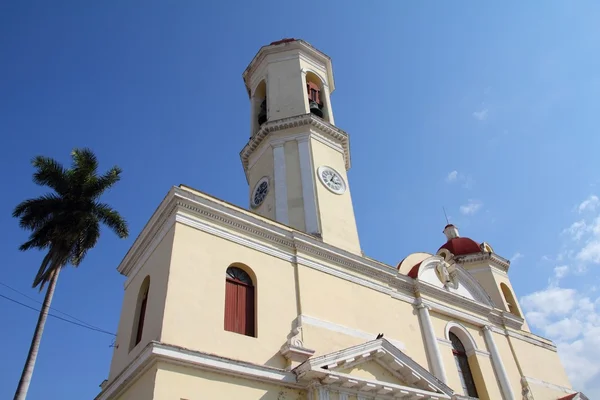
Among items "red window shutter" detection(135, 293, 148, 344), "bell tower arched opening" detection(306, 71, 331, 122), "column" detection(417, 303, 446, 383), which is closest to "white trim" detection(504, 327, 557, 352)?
"column" detection(417, 303, 446, 383)

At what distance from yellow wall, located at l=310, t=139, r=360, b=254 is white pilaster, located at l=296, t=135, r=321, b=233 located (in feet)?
0.55

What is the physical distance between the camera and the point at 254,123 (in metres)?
19.9

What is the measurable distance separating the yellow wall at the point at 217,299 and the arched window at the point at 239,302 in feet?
0.70

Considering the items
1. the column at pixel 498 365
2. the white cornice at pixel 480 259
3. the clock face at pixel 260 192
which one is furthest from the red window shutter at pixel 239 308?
the white cornice at pixel 480 259

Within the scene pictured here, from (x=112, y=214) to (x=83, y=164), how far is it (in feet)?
6.74

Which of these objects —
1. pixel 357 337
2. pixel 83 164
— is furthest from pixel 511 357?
pixel 83 164

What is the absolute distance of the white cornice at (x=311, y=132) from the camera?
17.8 meters

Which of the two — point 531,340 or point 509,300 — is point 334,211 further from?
point 509,300

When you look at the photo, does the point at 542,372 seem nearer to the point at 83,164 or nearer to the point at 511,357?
the point at 511,357

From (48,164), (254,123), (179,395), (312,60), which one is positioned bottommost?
(179,395)

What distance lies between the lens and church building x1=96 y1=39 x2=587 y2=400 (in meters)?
10.6

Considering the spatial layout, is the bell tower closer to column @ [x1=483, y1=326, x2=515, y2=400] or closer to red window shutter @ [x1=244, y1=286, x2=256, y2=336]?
red window shutter @ [x1=244, y1=286, x2=256, y2=336]

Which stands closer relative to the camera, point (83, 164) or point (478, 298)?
point (83, 164)

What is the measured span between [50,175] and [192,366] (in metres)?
10.4
